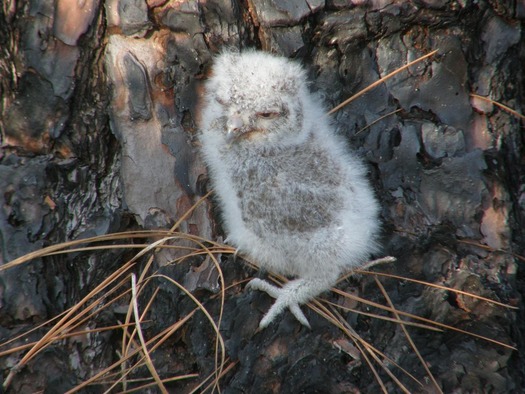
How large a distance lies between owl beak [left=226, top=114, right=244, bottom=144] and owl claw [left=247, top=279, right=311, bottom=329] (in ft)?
2.09

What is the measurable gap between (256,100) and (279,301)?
866mm

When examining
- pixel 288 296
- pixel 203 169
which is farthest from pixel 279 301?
pixel 203 169

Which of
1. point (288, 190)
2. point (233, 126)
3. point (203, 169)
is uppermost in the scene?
point (233, 126)

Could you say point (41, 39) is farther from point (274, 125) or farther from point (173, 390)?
point (173, 390)

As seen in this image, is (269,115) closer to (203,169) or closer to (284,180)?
(284,180)

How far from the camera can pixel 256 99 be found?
2.15 m

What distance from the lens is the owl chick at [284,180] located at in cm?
216

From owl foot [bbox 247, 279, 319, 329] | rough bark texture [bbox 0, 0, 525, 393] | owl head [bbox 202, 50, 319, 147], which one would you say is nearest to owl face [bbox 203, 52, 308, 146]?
owl head [bbox 202, 50, 319, 147]

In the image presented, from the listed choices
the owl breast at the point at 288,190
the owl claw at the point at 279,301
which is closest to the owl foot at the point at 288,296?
the owl claw at the point at 279,301

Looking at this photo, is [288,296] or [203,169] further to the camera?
[203,169]

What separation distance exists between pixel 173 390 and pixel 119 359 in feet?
0.89

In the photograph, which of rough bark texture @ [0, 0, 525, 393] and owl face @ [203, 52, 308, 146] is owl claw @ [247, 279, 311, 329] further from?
owl face @ [203, 52, 308, 146]

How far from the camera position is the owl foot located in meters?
2.08

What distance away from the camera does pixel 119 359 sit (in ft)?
7.02
